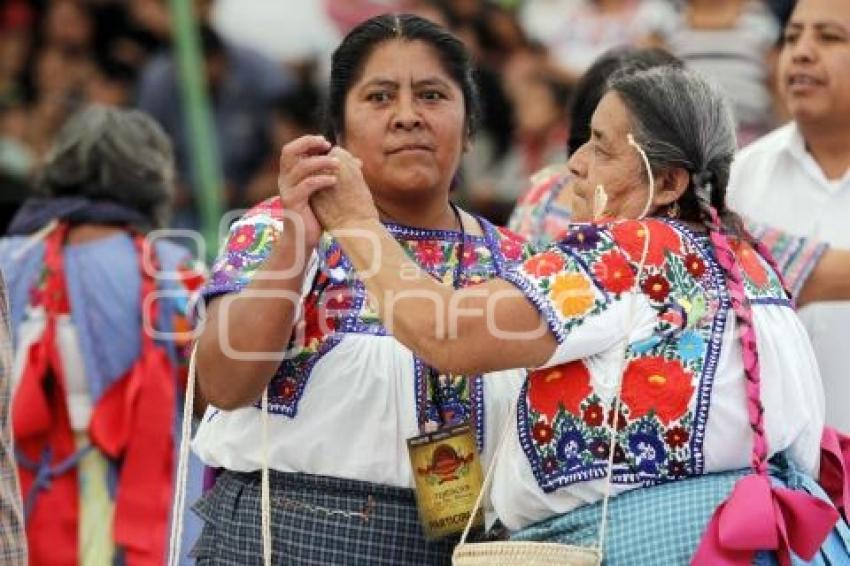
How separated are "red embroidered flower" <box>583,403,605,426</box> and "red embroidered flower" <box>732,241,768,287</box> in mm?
427

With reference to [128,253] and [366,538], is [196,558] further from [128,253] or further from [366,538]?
[128,253]

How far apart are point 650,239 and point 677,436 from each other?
371mm

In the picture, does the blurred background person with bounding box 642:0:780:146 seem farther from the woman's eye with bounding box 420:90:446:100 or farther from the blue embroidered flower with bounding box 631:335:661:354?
the blue embroidered flower with bounding box 631:335:661:354

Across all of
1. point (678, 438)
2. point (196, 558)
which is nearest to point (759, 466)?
point (678, 438)

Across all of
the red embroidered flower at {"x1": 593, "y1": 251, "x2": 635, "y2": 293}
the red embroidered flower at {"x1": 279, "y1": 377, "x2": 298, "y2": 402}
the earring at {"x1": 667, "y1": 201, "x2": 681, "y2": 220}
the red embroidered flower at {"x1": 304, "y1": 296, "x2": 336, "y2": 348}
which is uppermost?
the earring at {"x1": 667, "y1": 201, "x2": 681, "y2": 220}

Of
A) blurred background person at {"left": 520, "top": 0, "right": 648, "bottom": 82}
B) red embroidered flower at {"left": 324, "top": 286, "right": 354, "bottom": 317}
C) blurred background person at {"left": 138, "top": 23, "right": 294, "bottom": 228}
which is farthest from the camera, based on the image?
blurred background person at {"left": 138, "top": 23, "right": 294, "bottom": 228}

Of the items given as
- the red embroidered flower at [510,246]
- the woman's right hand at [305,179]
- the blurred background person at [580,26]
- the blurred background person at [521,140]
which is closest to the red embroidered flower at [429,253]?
the red embroidered flower at [510,246]

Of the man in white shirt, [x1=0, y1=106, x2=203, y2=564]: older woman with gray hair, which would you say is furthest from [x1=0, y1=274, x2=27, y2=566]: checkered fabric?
the man in white shirt

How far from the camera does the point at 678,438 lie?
3.38 metres

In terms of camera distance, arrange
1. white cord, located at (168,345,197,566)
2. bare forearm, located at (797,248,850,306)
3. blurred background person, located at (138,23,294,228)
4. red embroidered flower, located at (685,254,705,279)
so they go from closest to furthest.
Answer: red embroidered flower, located at (685,254,705,279) < white cord, located at (168,345,197,566) < bare forearm, located at (797,248,850,306) < blurred background person, located at (138,23,294,228)

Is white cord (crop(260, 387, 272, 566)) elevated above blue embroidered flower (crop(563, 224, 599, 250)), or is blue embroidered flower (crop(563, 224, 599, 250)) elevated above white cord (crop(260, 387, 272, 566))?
blue embroidered flower (crop(563, 224, 599, 250))

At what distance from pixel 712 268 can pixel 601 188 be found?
0.96 ft

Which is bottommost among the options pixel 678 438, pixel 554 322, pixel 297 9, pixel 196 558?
pixel 196 558

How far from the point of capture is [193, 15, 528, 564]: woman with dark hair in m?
3.68
